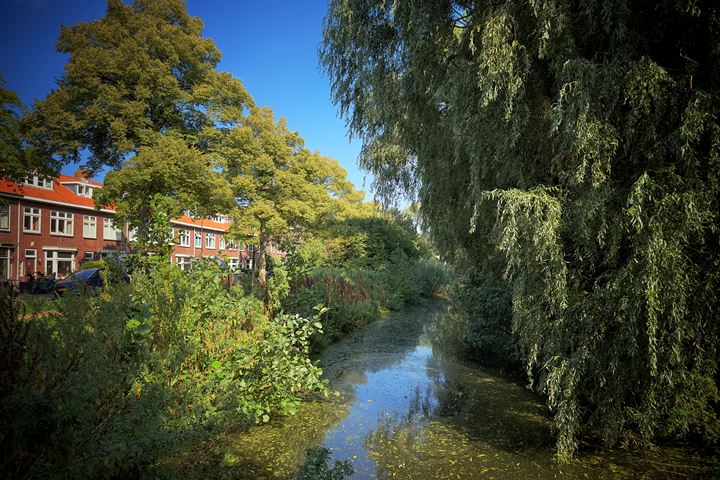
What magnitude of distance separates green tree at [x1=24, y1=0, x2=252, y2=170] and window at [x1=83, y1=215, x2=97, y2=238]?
34.2 ft

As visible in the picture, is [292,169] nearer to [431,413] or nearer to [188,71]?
[188,71]

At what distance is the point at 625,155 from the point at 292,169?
69.6 feet

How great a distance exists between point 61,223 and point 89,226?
2198 mm

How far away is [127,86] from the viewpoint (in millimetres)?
18406

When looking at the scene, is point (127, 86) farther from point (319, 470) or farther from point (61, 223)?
point (319, 470)

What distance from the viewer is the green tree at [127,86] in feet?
55.0

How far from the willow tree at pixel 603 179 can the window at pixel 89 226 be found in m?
29.1

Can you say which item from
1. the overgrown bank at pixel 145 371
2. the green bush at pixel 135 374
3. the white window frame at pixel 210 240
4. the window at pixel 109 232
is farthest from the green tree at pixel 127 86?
the white window frame at pixel 210 240

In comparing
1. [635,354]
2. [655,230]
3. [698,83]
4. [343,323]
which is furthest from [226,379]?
[343,323]

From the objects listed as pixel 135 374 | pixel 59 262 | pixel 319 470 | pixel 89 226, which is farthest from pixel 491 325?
pixel 89 226

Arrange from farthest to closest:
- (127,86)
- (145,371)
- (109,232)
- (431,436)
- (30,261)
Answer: (109,232) < (30,261) < (127,86) < (431,436) < (145,371)

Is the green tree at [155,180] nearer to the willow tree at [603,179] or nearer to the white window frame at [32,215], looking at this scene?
the white window frame at [32,215]

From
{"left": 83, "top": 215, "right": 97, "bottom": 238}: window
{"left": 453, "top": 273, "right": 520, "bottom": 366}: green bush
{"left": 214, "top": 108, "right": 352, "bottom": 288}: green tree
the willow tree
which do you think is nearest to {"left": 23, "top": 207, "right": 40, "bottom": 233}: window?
{"left": 83, "top": 215, "right": 97, "bottom": 238}: window

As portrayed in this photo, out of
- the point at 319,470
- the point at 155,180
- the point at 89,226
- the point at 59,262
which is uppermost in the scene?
the point at 155,180
